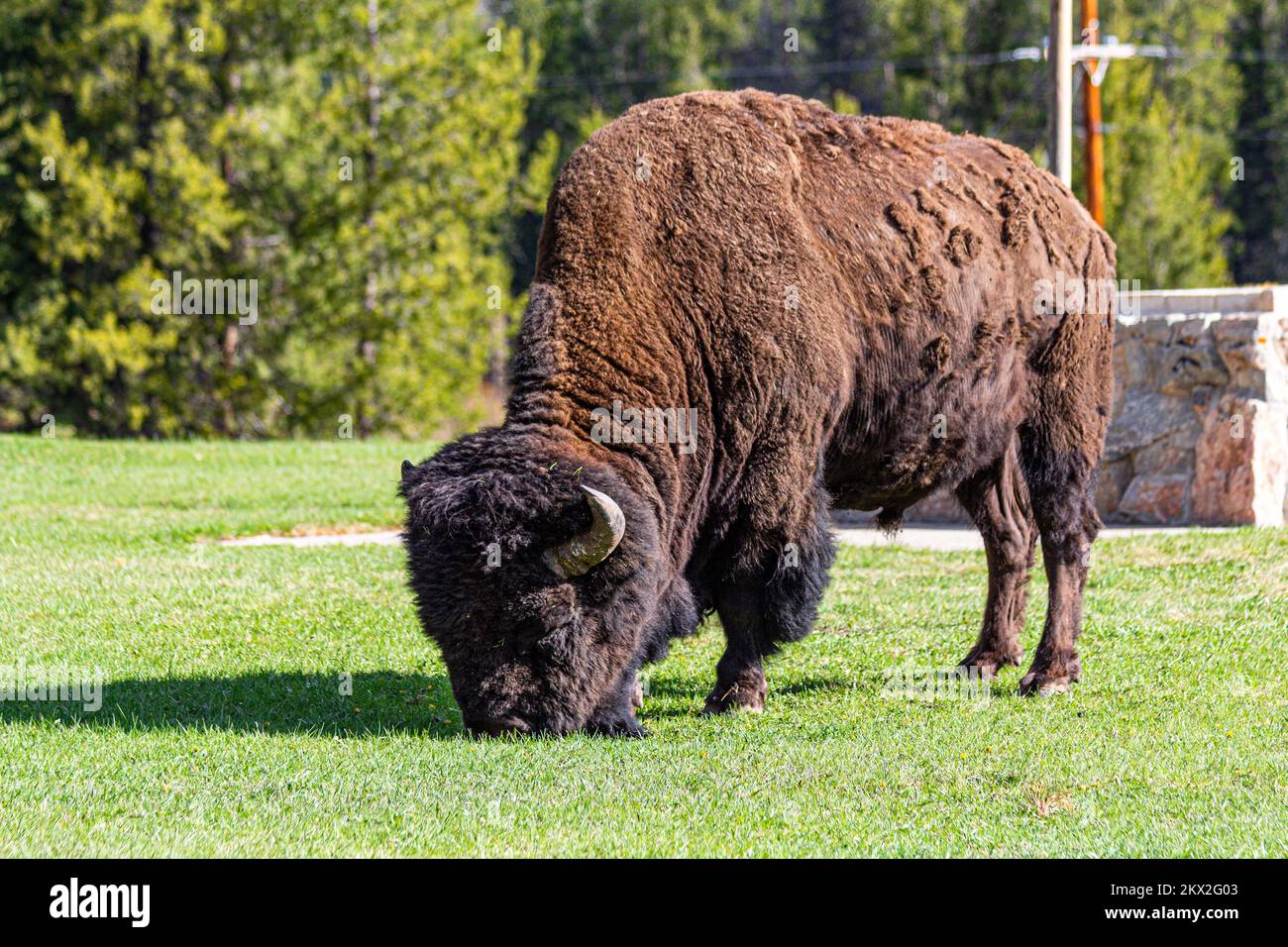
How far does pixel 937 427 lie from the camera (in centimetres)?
837

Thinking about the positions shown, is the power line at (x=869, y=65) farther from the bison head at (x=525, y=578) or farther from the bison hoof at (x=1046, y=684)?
the bison head at (x=525, y=578)

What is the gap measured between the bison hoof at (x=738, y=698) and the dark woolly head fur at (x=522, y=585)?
3.22 ft

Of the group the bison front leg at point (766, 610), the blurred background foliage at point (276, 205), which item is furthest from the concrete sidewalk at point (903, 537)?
the blurred background foliage at point (276, 205)

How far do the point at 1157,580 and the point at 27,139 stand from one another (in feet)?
91.0

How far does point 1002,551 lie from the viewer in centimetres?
918

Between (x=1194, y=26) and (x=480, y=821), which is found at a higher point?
(x=1194, y=26)

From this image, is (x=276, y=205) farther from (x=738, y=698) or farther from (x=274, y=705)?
(x=738, y=698)

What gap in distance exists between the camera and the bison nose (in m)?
6.60

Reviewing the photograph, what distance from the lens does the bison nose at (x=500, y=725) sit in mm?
6602

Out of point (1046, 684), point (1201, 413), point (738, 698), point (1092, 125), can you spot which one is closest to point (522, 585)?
point (738, 698)

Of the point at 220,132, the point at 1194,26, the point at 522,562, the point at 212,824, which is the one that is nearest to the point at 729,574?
the point at 522,562

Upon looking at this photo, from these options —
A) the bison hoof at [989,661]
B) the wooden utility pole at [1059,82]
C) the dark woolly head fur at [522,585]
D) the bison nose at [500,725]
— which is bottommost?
the bison hoof at [989,661]

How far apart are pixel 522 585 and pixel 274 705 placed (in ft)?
6.60

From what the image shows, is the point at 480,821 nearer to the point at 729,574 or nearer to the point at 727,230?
the point at 729,574
